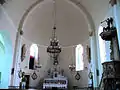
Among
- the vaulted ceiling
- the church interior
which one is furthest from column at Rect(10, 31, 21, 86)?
the vaulted ceiling

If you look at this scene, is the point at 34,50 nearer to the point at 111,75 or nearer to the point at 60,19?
the point at 60,19

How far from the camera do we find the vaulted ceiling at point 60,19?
11088 mm

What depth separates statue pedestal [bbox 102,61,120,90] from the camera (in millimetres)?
6289

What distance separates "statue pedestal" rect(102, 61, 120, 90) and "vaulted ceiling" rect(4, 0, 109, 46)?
15.6 ft

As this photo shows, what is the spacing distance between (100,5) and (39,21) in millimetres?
6276

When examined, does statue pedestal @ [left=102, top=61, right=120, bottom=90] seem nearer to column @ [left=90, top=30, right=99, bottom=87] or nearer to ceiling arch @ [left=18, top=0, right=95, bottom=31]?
column @ [left=90, top=30, right=99, bottom=87]

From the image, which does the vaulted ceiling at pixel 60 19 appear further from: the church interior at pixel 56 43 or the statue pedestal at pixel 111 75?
the statue pedestal at pixel 111 75

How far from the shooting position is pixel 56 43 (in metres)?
11.1

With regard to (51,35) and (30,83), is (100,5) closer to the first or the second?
(51,35)

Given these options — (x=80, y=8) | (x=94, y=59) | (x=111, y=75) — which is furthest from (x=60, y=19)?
(x=111, y=75)

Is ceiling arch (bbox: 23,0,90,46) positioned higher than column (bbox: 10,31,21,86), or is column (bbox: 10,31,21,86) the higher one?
ceiling arch (bbox: 23,0,90,46)

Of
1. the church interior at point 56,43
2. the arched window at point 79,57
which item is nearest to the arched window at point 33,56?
the church interior at point 56,43

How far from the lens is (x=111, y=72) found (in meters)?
6.41

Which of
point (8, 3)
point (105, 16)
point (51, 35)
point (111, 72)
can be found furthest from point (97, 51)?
point (8, 3)
